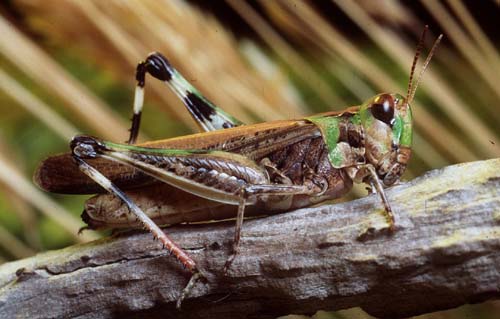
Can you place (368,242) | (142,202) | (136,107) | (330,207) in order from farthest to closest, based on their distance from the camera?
1. (136,107)
2. (142,202)
3. (330,207)
4. (368,242)

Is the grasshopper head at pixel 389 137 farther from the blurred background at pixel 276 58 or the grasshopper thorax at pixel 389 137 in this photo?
the blurred background at pixel 276 58

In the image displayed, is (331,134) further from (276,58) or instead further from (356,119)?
(276,58)

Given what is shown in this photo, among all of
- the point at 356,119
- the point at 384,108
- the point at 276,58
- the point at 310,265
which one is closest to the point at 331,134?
the point at 356,119

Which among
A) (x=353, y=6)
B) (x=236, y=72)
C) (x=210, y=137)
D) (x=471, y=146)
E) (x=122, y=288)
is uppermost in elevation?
(x=353, y=6)

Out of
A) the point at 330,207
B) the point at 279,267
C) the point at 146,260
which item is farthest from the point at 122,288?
the point at 330,207

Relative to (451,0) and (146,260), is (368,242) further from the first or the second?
(451,0)

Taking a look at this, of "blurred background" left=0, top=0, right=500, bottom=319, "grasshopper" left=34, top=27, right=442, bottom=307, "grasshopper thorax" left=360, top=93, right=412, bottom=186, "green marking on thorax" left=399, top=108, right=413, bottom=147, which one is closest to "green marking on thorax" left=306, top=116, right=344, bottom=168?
"grasshopper" left=34, top=27, right=442, bottom=307

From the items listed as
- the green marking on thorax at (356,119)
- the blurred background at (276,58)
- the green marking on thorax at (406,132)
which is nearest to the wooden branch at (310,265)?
the green marking on thorax at (406,132)

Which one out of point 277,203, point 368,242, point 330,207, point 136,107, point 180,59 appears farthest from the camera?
point 180,59

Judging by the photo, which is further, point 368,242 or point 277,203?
point 277,203
